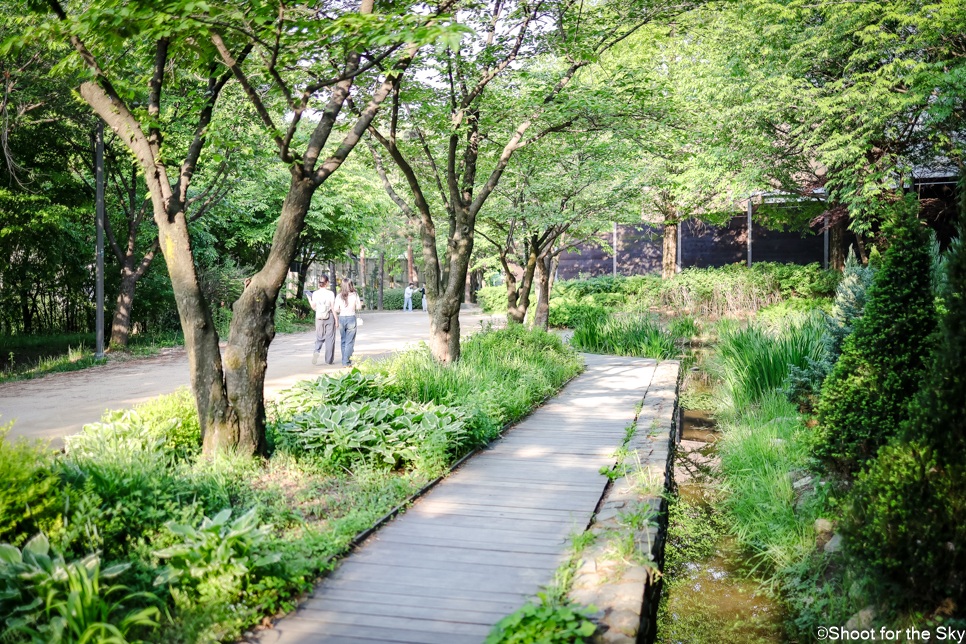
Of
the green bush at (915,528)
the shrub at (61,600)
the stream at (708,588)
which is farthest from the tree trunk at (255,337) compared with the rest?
the green bush at (915,528)

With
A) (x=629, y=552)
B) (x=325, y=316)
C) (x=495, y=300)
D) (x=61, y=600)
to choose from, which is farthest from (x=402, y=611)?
(x=495, y=300)

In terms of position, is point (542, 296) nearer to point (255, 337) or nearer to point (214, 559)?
point (255, 337)

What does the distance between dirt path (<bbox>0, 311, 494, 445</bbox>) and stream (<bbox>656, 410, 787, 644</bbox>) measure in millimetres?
5867

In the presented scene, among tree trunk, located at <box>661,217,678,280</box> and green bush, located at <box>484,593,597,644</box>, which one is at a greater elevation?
tree trunk, located at <box>661,217,678,280</box>

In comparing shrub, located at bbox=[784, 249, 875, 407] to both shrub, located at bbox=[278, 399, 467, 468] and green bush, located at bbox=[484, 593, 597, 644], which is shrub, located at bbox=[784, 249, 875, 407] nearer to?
shrub, located at bbox=[278, 399, 467, 468]

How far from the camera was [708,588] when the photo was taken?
4805mm

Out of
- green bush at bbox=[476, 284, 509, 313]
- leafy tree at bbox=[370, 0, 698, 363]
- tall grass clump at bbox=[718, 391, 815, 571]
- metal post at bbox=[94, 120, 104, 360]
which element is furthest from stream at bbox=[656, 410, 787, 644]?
green bush at bbox=[476, 284, 509, 313]

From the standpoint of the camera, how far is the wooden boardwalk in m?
3.31

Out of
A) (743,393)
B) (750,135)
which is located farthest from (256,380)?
(750,135)

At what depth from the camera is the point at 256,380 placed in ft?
18.7

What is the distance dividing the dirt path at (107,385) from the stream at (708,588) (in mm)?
5867

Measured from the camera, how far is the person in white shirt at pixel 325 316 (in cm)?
1277

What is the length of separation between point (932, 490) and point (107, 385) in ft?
38.2

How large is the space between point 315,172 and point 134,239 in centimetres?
1279
